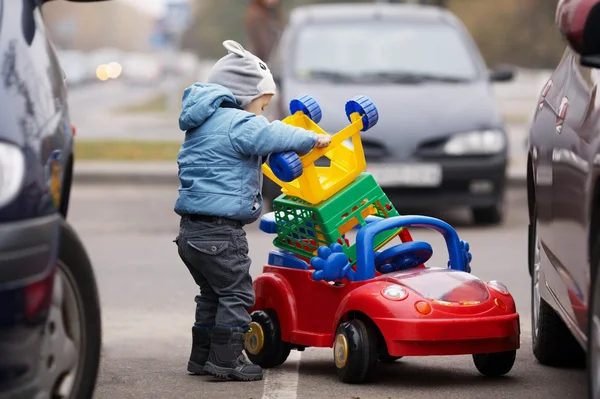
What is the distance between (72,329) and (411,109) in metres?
7.52

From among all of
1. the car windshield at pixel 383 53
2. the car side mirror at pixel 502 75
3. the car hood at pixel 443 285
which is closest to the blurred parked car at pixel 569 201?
the car hood at pixel 443 285

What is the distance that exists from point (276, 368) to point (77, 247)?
1859 millimetres

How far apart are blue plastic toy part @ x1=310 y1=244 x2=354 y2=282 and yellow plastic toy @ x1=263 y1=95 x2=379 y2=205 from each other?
0.78 ft

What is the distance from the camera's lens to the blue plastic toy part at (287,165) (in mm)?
5176

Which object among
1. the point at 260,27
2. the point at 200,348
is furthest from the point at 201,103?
the point at 260,27

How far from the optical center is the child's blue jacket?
5.32 meters

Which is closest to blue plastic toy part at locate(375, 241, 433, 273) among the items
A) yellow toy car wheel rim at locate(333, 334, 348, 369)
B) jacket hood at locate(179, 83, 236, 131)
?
yellow toy car wheel rim at locate(333, 334, 348, 369)

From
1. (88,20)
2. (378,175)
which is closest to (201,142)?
(378,175)

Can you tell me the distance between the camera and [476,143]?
448 inches

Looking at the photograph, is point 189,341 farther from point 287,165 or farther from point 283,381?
point 287,165

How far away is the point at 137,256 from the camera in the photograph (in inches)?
396

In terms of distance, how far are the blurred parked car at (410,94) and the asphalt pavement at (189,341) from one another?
0.43 metres

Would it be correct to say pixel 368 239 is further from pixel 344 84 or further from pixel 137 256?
pixel 344 84

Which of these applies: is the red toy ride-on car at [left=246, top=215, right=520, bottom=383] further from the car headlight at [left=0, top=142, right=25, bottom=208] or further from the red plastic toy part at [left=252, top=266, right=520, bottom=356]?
the car headlight at [left=0, top=142, right=25, bottom=208]
